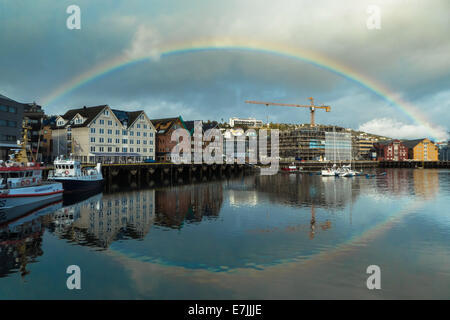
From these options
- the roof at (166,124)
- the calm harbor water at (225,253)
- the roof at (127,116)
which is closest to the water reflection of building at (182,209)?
the calm harbor water at (225,253)

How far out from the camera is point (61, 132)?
333 feet

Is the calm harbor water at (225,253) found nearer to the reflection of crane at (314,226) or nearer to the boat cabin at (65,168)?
the reflection of crane at (314,226)

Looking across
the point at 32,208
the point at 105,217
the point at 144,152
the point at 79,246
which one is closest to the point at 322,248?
the point at 79,246

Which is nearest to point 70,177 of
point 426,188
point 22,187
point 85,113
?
point 22,187

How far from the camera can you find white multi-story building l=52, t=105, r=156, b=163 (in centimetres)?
9612

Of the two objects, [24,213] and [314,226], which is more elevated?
[24,213]

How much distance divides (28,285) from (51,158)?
98.6 metres

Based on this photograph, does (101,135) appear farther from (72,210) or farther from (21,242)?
(21,242)

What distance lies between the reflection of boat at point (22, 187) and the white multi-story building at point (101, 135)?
42.9 metres

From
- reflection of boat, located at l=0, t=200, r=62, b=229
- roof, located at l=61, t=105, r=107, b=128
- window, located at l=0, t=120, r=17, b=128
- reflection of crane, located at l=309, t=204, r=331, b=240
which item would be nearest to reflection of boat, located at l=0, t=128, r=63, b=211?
reflection of boat, located at l=0, t=200, r=62, b=229

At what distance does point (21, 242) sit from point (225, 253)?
17790 mm

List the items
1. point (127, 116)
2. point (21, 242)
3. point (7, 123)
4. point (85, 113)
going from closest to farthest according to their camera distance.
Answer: point (21, 242) < point (7, 123) < point (85, 113) < point (127, 116)

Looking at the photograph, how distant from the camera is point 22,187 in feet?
151
